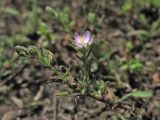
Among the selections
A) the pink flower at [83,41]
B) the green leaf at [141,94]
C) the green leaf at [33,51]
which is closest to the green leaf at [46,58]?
the green leaf at [33,51]

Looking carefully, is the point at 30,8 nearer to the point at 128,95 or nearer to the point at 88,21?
the point at 88,21

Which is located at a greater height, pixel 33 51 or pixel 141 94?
pixel 33 51

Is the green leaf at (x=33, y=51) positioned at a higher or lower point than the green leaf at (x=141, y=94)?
higher

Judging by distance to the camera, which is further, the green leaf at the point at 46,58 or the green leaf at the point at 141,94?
the green leaf at the point at 141,94

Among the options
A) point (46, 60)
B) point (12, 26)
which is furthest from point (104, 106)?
point (12, 26)

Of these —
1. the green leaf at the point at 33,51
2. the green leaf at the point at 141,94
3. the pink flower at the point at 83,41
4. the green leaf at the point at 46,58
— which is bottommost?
the green leaf at the point at 141,94

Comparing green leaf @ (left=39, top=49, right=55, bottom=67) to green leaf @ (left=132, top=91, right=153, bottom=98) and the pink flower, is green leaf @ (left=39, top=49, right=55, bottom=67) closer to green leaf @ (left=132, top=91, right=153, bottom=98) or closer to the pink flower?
the pink flower

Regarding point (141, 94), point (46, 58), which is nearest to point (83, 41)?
point (46, 58)

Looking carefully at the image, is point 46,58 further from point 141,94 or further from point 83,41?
point 141,94

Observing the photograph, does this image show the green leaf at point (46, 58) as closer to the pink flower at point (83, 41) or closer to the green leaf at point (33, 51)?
the green leaf at point (33, 51)

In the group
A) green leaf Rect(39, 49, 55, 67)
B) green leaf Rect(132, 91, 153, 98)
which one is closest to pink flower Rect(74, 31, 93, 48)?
green leaf Rect(39, 49, 55, 67)

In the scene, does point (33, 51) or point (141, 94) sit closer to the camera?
point (33, 51)
